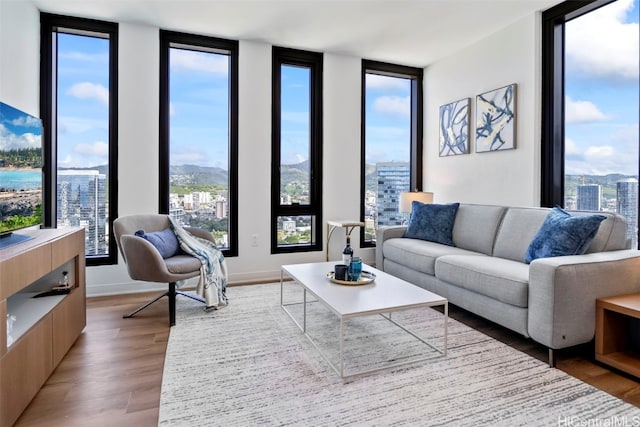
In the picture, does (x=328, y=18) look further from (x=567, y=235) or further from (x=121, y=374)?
(x=121, y=374)

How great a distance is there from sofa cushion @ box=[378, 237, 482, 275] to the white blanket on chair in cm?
169

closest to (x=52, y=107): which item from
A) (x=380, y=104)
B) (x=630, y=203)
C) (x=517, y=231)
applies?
(x=380, y=104)

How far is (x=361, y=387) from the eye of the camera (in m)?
1.96

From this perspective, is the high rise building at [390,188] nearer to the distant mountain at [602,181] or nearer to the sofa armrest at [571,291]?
the distant mountain at [602,181]

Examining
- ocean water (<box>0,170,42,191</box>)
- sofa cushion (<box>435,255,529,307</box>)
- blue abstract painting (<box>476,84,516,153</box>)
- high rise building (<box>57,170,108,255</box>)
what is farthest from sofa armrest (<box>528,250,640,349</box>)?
high rise building (<box>57,170,108,255</box>)

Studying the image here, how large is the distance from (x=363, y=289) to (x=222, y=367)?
99 cm

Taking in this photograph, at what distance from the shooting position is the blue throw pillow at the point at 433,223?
3779 millimetres

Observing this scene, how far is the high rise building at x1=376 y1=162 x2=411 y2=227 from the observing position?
197 inches

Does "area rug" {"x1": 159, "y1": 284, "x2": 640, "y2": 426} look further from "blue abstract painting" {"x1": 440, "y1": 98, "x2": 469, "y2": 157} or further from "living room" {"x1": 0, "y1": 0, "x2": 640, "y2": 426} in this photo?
"blue abstract painting" {"x1": 440, "y1": 98, "x2": 469, "y2": 157}

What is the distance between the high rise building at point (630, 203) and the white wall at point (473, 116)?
0.65 m

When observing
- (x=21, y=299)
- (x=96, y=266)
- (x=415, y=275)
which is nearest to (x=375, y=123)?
(x=415, y=275)

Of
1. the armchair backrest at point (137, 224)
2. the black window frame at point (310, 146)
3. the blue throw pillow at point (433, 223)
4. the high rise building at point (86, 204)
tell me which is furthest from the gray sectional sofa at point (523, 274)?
the high rise building at point (86, 204)

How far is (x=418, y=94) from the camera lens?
5.09 m

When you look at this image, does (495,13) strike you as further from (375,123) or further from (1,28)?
(1,28)
